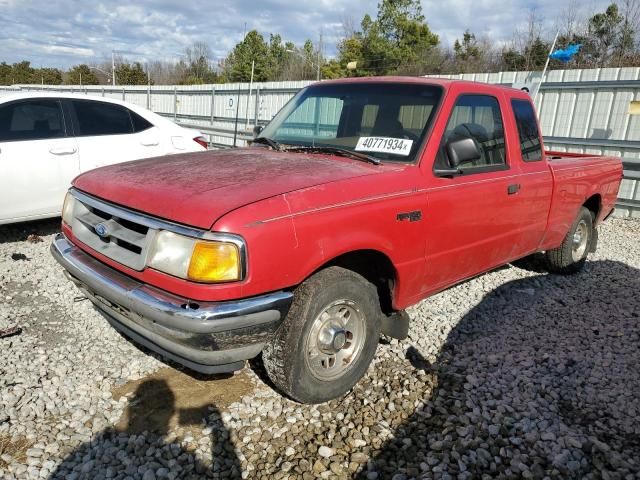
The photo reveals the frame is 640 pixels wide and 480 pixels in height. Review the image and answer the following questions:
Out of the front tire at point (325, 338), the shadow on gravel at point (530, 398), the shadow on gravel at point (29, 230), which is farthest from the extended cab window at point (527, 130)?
the shadow on gravel at point (29, 230)

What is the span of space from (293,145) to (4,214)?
363 cm

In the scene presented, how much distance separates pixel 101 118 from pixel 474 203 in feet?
15.7

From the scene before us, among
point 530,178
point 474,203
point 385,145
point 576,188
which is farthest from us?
point 576,188

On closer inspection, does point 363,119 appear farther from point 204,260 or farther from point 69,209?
point 69,209

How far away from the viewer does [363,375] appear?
3.22 m

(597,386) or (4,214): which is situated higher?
(4,214)

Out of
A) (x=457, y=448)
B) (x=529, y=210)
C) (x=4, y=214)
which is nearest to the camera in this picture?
(x=457, y=448)

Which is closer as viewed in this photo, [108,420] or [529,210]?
[108,420]

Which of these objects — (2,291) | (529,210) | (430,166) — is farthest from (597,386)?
(2,291)

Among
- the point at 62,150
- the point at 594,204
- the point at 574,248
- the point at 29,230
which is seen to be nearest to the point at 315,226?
the point at 574,248

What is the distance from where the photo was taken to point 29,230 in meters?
6.21

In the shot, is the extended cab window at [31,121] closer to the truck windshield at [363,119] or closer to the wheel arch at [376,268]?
the truck windshield at [363,119]

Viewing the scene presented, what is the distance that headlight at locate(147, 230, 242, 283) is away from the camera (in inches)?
91.8

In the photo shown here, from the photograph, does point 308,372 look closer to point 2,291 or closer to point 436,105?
point 436,105
